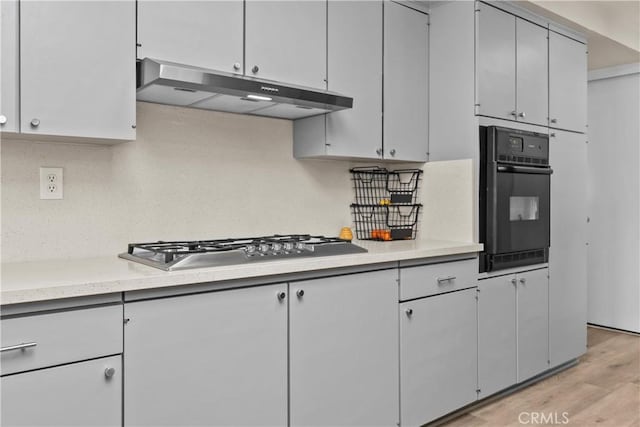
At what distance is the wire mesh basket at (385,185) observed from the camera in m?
3.15

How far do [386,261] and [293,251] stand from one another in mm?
467

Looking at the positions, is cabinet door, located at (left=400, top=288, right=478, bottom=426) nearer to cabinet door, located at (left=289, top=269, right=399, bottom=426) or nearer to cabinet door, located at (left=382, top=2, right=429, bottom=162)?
cabinet door, located at (left=289, top=269, right=399, bottom=426)

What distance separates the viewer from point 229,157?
8.65 feet

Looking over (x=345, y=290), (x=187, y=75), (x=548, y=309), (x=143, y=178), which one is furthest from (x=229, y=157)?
(x=548, y=309)

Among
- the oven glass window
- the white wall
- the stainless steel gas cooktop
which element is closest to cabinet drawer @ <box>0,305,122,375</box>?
the stainless steel gas cooktop

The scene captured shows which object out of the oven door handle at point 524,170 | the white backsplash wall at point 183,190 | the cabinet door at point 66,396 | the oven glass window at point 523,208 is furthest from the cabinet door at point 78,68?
the oven glass window at point 523,208

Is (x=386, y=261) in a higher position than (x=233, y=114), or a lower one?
lower

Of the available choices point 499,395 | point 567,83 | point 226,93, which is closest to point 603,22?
point 567,83

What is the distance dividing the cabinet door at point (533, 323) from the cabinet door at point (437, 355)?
480 mm

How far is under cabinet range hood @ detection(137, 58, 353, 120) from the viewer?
1971 millimetres

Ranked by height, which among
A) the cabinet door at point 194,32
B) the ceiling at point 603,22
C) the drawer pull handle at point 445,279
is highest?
the ceiling at point 603,22

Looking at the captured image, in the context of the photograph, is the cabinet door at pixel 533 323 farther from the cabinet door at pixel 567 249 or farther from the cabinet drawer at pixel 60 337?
the cabinet drawer at pixel 60 337

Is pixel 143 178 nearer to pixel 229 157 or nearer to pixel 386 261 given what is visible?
pixel 229 157

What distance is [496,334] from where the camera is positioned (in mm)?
2988
